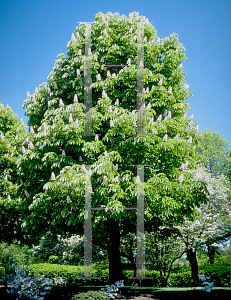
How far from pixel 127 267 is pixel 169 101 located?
50.0 ft

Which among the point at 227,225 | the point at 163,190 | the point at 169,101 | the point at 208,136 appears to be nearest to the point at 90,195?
the point at 163,190

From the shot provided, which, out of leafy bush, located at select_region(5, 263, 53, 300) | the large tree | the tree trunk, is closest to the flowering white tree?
the large tree

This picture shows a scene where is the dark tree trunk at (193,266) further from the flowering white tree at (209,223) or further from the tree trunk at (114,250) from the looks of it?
the tree trunk at (114,250)

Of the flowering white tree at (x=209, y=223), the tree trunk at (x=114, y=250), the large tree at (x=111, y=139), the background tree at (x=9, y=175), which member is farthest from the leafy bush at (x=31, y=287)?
the flowering white tree at (x=209, y=223)

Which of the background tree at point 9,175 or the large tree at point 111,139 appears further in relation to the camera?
the background tree at point 9,175

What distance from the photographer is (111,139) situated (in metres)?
10.0

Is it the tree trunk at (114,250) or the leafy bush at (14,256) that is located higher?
the tree trunk at (114,250)

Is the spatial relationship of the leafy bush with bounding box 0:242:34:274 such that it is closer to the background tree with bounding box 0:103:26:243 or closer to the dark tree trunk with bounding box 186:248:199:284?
the background tree with bounding box 0:103:26:243

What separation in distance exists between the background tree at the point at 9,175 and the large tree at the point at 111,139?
266cm

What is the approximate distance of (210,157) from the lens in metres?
30.7

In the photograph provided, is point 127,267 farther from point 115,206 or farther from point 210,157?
point 210,157

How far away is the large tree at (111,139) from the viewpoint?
8539mm

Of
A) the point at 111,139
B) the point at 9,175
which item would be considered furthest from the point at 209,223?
the point at 9,175

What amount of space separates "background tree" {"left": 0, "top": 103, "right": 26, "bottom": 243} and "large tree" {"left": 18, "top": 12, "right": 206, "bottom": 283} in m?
2.66
